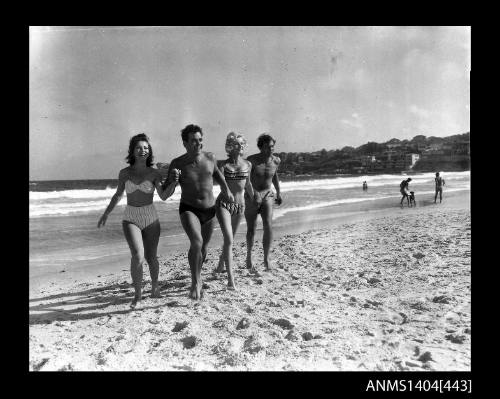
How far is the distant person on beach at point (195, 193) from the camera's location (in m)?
4.22

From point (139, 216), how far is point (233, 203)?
1.17 m

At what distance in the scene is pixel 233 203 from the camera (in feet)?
15.6

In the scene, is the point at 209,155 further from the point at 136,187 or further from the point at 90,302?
the point at 90,302

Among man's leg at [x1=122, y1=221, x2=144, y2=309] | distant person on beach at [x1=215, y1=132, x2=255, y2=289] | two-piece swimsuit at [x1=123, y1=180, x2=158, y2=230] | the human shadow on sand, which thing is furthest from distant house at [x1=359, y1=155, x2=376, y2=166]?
man's leg at [x1=122, y1=221, x2=144, y2=309]

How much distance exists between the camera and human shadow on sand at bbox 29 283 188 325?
4078 millimetres

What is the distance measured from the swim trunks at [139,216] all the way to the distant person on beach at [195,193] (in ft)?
1.16

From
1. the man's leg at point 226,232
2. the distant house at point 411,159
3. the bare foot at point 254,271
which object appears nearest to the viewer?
the man's leg at point 226,232

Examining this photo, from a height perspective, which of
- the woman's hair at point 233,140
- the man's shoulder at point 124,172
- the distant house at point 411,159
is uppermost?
the distant house at point 411,159

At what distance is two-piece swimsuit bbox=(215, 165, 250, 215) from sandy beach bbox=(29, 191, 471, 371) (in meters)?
0.95

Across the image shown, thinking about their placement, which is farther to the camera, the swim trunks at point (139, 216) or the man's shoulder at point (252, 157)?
the man's shoulder at point (252, 157)

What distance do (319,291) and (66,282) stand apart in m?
3.30

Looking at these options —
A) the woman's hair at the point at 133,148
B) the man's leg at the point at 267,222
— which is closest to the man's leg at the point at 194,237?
the woman's hair at the point at 133,148

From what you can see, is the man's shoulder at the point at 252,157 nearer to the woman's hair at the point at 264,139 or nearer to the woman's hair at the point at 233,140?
the woman's hair at the point at 264,139

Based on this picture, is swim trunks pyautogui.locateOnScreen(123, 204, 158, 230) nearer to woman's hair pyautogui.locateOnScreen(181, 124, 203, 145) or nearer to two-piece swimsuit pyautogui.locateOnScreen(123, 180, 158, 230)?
two-piece swimsuit pyautogui.locateOnScreen(123, 180, 158, 230)
